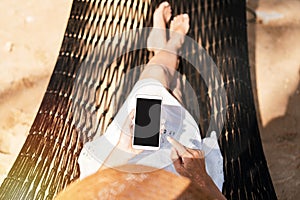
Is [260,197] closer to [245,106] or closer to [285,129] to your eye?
[245,106]

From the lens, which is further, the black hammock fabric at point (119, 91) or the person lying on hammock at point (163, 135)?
the black hammock fabric at point (119, 91)

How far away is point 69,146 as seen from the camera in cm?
153

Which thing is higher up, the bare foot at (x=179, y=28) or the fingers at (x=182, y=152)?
the bare foot at (x=179, y=28)

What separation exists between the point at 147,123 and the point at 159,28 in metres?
0.61

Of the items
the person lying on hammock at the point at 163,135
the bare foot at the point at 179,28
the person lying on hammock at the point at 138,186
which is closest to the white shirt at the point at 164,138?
the person lying on hammock at the point at 163,135

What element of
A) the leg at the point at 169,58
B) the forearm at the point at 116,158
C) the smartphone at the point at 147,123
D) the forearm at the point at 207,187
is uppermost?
the leg at the point at 169,58

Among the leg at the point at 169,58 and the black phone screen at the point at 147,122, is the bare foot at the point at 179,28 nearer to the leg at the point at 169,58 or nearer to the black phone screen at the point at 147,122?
the leg at the point at 169,58

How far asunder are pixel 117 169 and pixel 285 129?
942 mm

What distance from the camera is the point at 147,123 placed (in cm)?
138

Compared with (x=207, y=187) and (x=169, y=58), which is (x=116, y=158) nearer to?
(x=207, y=187)

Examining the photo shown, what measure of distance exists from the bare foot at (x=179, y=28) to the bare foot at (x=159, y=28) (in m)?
0.03

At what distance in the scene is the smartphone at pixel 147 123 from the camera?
1.37m

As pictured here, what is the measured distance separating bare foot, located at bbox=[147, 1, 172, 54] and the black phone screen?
460mm

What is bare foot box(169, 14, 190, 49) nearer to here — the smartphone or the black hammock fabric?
the black hammock fabric
